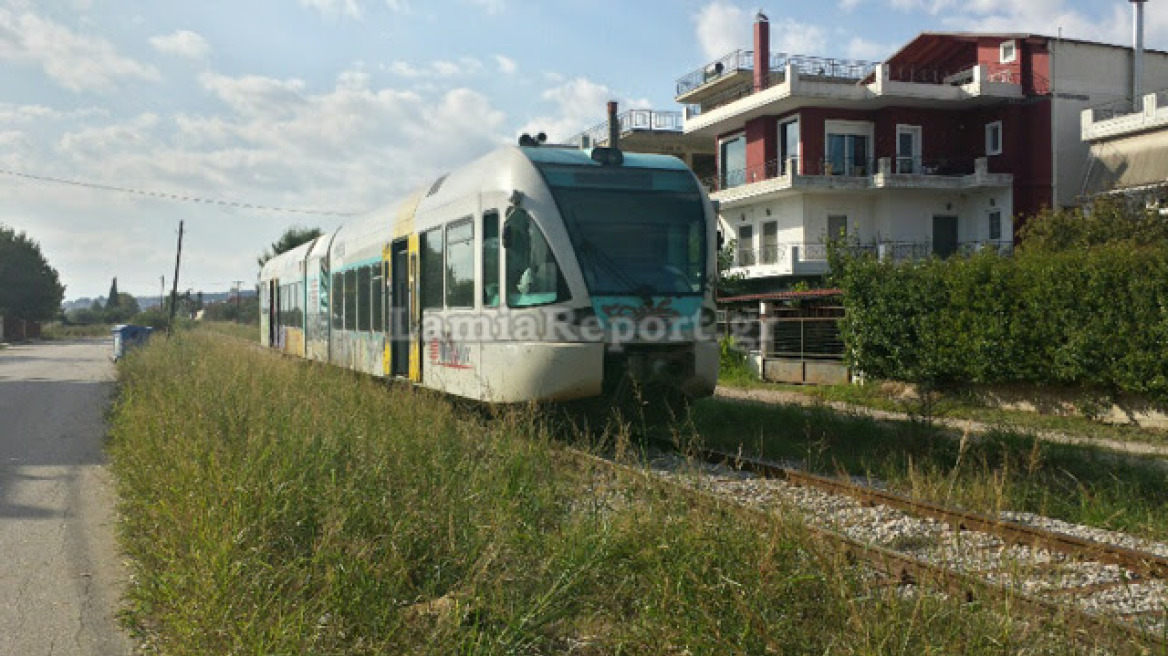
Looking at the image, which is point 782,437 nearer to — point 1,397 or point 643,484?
point 643,484

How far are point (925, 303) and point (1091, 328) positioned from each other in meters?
3.56

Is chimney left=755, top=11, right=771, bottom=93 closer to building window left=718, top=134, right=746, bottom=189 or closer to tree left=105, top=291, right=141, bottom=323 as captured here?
building window left=718, top=134, right=746, bottom=189

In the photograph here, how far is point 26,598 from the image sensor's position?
19.3 ft

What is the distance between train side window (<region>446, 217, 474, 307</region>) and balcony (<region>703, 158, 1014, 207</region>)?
2420cm

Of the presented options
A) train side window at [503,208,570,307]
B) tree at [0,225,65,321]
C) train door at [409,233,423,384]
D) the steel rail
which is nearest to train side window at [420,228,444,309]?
train door at [409,233,423,384]

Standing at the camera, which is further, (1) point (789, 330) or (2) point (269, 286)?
(2) point (269, 286)

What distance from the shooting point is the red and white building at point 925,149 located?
34.5m

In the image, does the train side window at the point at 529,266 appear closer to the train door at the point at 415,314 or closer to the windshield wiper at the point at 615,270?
the windshield wiper at the point at 615,270

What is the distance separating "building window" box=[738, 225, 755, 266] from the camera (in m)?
37.6

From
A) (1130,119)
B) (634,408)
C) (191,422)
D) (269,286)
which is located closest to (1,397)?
(269,286)

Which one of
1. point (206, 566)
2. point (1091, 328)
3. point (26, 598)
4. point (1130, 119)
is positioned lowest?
point (26, 598)

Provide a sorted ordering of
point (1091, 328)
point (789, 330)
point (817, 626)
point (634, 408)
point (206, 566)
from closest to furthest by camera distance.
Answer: point (817, 626) < point (206, 566) < point (634, 408) < point (1091, 328) < point (789, 330)

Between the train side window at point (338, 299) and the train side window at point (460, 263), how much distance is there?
6992mm

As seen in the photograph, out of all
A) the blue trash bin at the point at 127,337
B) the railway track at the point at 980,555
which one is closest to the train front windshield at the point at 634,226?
the railway track at the point at 980,555
